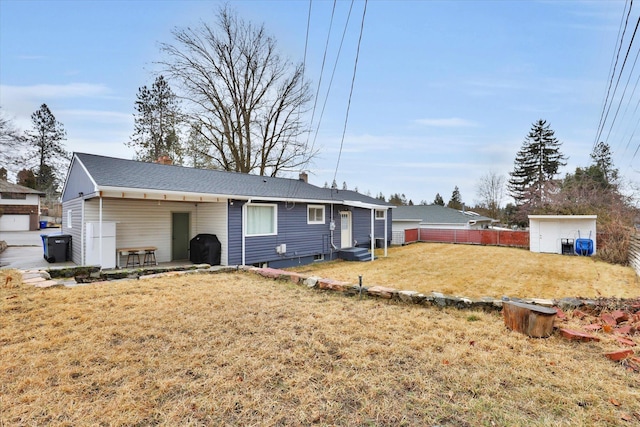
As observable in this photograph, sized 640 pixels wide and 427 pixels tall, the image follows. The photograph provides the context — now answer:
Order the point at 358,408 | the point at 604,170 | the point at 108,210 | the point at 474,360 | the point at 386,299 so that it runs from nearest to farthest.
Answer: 1. the point at 358,408
2. the point at 474,360
3. the point at 386,299
4. the point at 108,210
5. the point at 604,170

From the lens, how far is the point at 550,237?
53.2 ft

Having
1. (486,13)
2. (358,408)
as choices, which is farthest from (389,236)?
(358,408)

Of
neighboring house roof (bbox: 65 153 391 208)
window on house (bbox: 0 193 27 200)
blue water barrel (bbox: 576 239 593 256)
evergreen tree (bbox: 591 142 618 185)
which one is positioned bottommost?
blue water barrel (bbox: 576 239 593 256)

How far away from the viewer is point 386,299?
5.28m

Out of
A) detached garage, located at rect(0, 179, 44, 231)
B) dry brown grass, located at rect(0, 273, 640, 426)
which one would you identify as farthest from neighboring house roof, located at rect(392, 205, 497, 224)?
detached garage, located at rect(0, 179, 44, 231)

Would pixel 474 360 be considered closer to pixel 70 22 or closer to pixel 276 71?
pixel 70 22

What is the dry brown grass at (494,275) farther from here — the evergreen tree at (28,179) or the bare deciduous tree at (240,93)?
the evergreen tree at (28,179)

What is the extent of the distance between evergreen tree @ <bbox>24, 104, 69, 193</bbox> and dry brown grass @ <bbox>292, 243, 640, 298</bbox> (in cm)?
3372

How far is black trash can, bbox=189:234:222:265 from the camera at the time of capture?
31.4 ft

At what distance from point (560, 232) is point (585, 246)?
4.10ft

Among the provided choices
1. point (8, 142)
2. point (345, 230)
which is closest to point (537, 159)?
point (345, 230)

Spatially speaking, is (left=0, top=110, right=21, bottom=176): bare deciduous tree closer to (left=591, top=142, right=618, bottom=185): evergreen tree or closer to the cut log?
the cut log

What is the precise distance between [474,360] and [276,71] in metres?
20.6

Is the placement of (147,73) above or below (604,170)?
above
